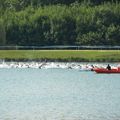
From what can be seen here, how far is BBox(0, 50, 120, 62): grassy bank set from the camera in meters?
124

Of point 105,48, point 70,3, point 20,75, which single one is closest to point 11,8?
point 70,3

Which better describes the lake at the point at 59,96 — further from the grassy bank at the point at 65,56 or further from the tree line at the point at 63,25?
the tree line at the point at 63,25

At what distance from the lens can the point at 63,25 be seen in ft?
500

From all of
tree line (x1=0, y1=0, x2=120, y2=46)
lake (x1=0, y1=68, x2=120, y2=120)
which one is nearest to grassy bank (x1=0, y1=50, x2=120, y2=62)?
tree line (x1=0, y1=0, x2=120, y2=46)

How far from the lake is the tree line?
Answer: 169 feet

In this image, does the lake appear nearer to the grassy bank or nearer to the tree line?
the grassy bank

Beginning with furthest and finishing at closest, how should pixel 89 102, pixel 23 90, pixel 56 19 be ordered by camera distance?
pixel 56 19, pixel 23 90, pixel 89 102

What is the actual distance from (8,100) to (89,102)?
578cm

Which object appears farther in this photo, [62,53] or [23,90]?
[62,53]

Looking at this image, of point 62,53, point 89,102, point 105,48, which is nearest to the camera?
point 89,102

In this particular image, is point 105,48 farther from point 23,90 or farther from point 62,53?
point 23,90

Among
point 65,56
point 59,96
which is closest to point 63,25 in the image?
point 65,56

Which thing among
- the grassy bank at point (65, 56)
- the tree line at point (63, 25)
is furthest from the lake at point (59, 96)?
the tree line at point (63, 25)

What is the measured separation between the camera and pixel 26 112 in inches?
2094
